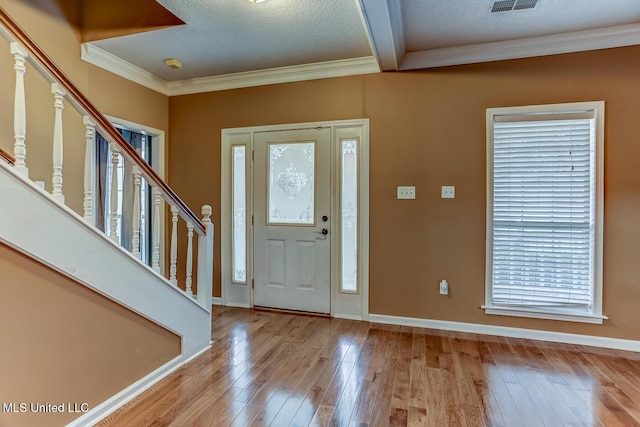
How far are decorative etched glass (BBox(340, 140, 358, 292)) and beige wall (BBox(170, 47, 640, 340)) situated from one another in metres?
0.18

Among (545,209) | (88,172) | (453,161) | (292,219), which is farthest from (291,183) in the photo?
(545,209)

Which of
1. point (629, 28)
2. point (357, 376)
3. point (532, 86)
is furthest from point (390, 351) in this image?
point (629, 28)

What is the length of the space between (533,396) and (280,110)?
3.24 m

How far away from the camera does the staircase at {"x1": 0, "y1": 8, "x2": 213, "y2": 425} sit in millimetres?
1475

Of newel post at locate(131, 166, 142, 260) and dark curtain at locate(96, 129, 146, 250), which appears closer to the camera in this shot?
newel post at locate(131, 166, 142, 260)

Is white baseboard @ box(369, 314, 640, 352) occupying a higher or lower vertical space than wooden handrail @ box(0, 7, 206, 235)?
lower

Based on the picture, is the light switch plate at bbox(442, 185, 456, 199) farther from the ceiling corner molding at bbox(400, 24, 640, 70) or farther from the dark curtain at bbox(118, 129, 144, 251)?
the dark curtain at bbox(118, 129, 144, 251)

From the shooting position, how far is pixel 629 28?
267cm

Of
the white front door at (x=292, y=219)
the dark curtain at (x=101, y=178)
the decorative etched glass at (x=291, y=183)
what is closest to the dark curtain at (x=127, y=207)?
the dark curtain at (x=101, y=178)

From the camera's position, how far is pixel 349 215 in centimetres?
347

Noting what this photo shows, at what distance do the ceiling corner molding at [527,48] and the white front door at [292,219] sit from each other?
115cm

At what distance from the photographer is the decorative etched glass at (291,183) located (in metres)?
3.58

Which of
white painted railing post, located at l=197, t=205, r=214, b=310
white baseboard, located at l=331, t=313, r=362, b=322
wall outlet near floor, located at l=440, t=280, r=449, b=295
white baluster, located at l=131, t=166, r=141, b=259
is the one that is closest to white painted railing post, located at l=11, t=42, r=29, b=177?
white baluster, located at l=131, t=166, r=141, b=259

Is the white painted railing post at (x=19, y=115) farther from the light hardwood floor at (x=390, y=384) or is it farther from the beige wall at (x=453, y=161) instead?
the beige wall at (x=453, y=161)
